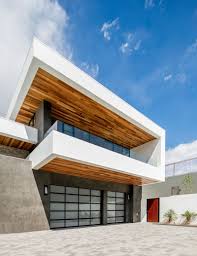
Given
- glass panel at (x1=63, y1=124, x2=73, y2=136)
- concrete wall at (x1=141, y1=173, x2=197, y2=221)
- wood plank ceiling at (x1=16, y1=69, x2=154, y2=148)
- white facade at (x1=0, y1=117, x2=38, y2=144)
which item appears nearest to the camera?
wood plank ceiling at (x1=16, y1=69, x2=154, y2=148)

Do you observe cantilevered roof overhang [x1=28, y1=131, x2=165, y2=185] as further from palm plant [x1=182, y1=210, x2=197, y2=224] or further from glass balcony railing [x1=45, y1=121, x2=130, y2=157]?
palm plant [x1=182, y1=210, x2=197, y2=224]

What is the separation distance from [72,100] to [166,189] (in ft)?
47.5

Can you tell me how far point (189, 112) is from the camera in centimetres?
2406

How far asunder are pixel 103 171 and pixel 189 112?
14.2 meters

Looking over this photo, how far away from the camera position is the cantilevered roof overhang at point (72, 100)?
10.3 meters

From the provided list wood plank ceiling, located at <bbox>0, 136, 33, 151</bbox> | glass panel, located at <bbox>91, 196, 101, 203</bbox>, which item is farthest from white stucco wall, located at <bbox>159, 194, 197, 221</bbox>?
wood plank ceiling, located at <bbox>0, 136, 33, 151</bbox>

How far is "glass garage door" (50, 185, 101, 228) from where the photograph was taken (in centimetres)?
1393

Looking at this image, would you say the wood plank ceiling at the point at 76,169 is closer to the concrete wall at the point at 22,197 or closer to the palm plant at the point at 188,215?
the concrete wall at the point at 22,197

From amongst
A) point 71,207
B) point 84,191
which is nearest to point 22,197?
point 71,207

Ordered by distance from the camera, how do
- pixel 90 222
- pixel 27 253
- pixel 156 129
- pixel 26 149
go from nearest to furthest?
pixel 27 253 < pixel 26 149 < pixel 90 222 < pixel 156 129

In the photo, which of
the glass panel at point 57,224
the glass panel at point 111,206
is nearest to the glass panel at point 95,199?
the glass panel at point 111,206

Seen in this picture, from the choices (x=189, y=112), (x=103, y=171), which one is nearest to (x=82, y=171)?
(x=103, y=171)

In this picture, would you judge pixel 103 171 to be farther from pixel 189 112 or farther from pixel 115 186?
pixel 189 112

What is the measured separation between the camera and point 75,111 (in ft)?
44.2
